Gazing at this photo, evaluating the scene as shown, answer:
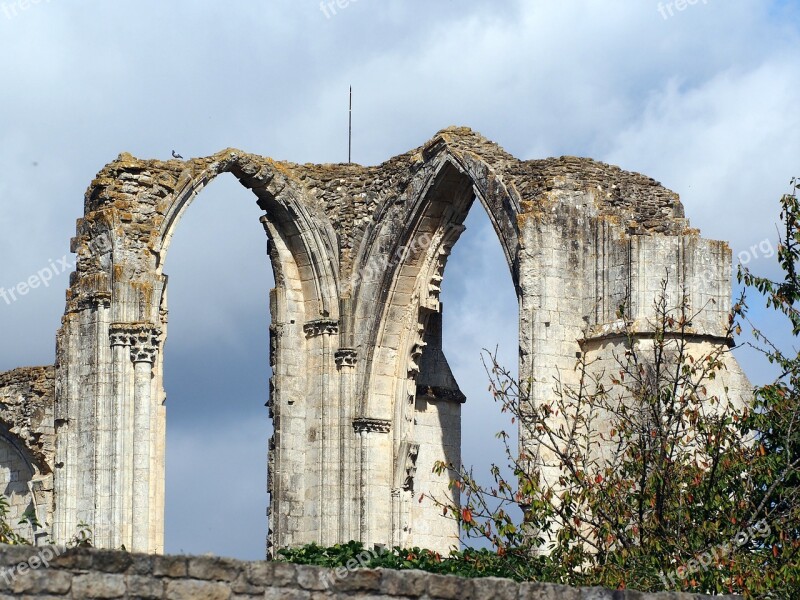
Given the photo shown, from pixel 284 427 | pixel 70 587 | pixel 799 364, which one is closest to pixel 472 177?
pixel 284 427

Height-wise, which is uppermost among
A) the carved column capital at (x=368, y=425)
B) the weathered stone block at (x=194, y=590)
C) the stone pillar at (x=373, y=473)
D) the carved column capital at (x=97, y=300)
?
the carved column capital at (x=97, y=300)

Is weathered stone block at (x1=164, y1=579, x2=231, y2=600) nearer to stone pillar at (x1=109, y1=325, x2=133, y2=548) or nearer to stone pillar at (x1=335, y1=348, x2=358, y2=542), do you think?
stone pillar at (x1=109, y1=325, x2=133, y2=548)

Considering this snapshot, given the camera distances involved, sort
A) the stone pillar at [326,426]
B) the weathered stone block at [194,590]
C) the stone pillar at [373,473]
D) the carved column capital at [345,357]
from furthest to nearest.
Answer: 1. the carved column capital at [345,357]
2. the stone pillar at [326,426]
3. the stone pillar at [373,473]
4. the weathered stone block at [194,590]

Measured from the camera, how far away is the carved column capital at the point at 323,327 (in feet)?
92.6

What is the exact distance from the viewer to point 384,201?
28.1 m

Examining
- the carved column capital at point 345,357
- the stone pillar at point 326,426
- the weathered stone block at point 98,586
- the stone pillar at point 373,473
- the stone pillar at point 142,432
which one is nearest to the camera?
the weathered stone block at point 98,586

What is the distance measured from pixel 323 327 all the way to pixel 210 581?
50.6 ft

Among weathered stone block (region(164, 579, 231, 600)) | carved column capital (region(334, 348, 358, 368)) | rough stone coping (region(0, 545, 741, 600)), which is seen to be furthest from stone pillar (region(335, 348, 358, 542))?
weathered stone block (region(164, 579, 231, 600))

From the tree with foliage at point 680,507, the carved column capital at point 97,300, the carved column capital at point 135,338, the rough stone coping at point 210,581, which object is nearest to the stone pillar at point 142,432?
the carved column capital at point 135,338

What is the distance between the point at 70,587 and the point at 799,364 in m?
8.70

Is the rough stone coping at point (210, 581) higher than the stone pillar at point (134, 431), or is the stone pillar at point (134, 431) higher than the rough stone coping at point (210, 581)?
the stone pillar at point (134, 431)

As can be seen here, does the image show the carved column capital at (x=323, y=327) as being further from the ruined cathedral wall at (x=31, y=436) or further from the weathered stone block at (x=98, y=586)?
the weathered stone block at (x=98, y=586)

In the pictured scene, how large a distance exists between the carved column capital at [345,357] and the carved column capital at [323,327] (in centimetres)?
26

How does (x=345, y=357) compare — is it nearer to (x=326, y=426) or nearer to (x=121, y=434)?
(x=326, y=426)
